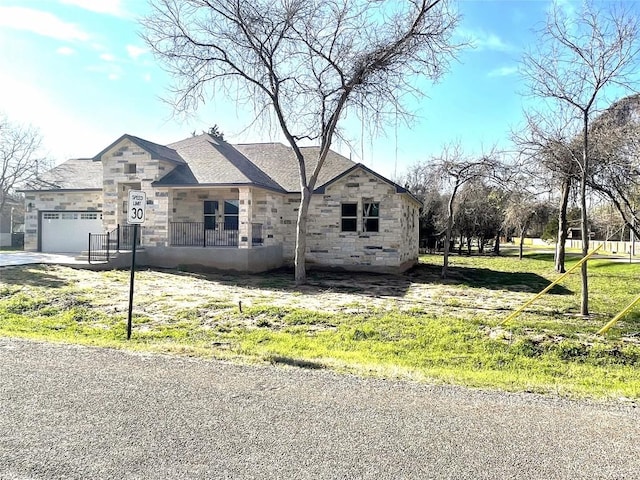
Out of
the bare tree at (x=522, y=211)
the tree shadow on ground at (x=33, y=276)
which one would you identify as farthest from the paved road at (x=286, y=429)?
the bare tree at (x=522, y=211)

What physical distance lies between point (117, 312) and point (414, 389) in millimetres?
7346

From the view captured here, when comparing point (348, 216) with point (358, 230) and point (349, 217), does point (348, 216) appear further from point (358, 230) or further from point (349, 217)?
point (358, 230)

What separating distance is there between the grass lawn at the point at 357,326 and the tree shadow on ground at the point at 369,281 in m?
0.17

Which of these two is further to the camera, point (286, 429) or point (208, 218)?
point (208, 218)

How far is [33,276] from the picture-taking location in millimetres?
13789

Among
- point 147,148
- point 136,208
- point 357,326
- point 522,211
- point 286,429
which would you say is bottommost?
point 357,326

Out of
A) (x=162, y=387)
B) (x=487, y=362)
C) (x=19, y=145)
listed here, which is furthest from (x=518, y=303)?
(x=19, y=145)

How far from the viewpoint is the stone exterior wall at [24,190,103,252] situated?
22156 mm

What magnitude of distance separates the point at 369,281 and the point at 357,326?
7.10 metres

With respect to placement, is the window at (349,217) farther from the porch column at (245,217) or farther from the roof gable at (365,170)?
the porch column at (245,217)

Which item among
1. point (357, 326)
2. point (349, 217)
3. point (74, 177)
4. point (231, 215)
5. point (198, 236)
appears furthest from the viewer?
point (74, 177)

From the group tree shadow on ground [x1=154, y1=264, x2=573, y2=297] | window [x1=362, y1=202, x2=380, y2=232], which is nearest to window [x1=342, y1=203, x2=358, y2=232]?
window [x1=362, y1=202, x2=380, y2=232]

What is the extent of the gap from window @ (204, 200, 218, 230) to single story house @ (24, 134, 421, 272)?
0.14 feet

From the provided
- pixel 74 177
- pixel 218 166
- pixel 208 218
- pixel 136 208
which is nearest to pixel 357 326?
pixel 136 208
